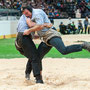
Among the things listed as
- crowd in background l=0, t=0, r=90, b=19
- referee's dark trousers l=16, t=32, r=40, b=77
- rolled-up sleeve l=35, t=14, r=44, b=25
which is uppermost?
rolled-up sleeve l=35, t=14, r=44, b=25

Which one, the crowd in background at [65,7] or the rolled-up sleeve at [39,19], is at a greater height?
the rolled-up sleeve at [39,19]

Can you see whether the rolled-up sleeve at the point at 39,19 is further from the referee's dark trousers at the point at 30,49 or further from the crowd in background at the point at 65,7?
the crowd in background at the point at 65,7

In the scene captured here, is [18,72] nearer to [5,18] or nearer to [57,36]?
[57,36]

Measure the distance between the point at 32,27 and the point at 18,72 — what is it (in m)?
2.91

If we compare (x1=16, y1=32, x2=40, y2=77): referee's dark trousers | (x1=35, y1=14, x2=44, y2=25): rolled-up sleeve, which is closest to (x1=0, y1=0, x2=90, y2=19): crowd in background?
(x1=16, y1=32, x2=40, y2=77): referee's dark trousers

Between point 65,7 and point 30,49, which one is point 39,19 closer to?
point 30,49

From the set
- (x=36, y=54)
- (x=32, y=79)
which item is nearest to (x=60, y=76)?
(x=32, y=79)

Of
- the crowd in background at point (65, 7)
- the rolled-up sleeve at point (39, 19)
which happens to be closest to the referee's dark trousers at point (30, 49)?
the rolled-up sleeve at point (39, 19)

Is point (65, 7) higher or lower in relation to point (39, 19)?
lower

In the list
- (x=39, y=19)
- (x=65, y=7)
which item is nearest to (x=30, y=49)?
(x=39, y=19)

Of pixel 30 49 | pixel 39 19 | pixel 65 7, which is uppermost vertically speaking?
pixel 39 19

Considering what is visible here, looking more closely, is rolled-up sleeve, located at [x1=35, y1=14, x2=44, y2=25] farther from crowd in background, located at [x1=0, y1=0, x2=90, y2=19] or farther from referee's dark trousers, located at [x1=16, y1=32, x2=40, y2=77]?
crowd in background, located at [x1=0, y1=0, x2=90, y2=19]

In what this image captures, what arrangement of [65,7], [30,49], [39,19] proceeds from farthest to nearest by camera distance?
[65,7]
[30,49]
[39,19]

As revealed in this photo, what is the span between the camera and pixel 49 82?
9.11 m
